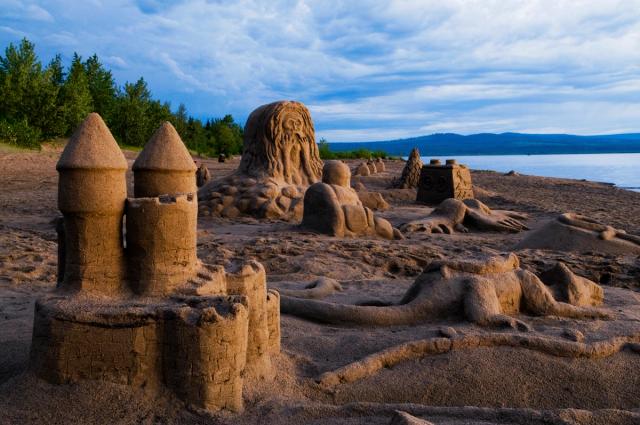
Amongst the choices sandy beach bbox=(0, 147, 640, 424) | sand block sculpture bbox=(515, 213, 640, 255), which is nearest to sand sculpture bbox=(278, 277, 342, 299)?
sandy beach bbox=(0, 147, 640, 424)

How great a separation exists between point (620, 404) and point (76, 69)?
28802 millimetres

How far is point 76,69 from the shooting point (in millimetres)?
27297

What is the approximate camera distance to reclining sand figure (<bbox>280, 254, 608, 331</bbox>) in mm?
3934

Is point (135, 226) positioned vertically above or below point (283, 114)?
below

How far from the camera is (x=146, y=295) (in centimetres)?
301

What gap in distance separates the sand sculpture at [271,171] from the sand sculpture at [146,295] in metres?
6.95

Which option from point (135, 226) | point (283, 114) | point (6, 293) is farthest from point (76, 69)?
point (135, 226)

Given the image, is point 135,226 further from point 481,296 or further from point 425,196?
point 425,196

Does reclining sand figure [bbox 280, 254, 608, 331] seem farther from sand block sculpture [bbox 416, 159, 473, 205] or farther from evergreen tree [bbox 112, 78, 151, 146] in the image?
evergreen tree [bbox 112, 78, 151, 146]

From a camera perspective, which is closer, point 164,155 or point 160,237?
point 160,237

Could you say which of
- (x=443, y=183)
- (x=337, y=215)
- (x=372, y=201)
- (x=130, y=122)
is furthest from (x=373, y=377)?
(x=130, y=122)

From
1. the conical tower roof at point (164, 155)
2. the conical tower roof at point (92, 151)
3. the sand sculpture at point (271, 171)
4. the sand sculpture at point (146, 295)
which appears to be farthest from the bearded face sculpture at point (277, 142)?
the conical tower roof at point (92, 151)

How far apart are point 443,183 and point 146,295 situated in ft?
38.7

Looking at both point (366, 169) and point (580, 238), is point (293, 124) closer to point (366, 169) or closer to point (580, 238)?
point (580, 238)
